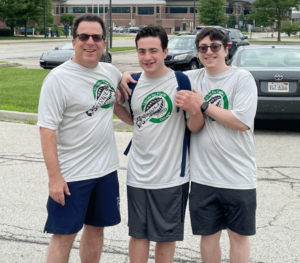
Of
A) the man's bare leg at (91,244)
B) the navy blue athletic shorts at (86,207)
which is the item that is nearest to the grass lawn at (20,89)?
the man's bare leg at (91,244)

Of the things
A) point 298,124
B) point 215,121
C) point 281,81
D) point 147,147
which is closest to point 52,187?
point 147,147

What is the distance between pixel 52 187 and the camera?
325 centimetres

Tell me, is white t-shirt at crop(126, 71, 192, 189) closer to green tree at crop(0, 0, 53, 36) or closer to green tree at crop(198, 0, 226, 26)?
green tree at crop(0, 0, 53, 36)

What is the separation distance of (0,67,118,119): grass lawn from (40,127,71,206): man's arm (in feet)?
21.5

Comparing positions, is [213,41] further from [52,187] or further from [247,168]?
[52,187]

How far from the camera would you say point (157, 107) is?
3.38 meters

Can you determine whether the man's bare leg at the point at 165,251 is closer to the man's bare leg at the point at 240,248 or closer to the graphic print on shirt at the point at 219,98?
the man's bare leg at the point at 240,248

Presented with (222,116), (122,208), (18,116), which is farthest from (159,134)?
(18,116)

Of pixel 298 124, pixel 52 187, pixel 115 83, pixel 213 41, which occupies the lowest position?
pixel 298 124

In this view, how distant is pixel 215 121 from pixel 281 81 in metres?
5.69

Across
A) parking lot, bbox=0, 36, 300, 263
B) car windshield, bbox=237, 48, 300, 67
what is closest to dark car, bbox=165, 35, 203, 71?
car windshield, bbox=237, 48, 300, 67

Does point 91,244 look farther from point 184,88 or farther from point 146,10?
point 146,10

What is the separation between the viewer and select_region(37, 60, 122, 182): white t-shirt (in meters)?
3.22

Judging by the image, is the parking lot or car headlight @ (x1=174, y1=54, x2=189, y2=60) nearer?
the parking lot
